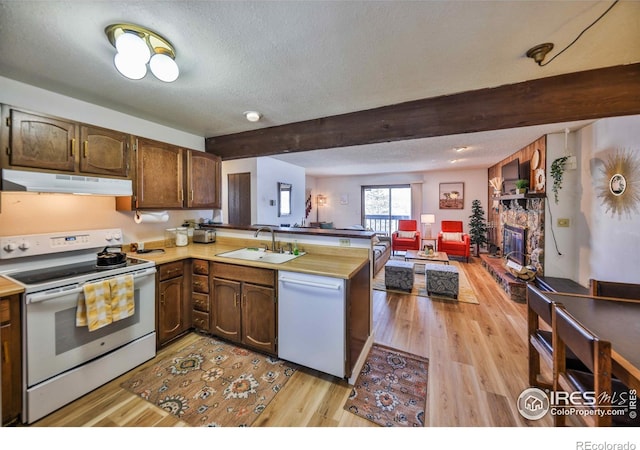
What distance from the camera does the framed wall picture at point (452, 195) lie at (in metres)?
6.71

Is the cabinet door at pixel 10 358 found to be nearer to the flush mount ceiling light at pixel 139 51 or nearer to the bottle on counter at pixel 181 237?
the bottle on counter at pixel 181 237

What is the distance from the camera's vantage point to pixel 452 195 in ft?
22.3

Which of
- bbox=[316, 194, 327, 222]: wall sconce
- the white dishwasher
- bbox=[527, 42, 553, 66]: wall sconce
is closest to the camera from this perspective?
bbox=[527, 42, 553, 66]: wall sconce

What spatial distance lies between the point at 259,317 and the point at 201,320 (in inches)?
30.4

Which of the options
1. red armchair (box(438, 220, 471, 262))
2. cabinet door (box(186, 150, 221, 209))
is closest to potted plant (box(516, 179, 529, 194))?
red armchair (box(438, 220, 471, 262))

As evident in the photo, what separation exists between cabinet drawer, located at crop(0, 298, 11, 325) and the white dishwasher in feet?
5.23

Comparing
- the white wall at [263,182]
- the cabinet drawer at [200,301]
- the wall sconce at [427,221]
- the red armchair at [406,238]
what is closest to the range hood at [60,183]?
the cabinet drawer at [200,301]

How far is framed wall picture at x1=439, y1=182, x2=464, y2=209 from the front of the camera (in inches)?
264

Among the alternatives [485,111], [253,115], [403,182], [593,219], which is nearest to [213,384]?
[253,115]

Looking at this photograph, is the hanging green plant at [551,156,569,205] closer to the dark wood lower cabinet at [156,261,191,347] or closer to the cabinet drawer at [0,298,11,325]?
the dark wood lower cabinet at [156,261,191,347]

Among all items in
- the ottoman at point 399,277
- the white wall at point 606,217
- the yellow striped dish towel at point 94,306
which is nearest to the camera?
the yellow striped dish towel at point 94,306

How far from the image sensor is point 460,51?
55.9 inches

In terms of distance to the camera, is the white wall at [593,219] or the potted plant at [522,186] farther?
the potted plant at [522,186]

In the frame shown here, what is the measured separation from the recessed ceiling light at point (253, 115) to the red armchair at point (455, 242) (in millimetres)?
5254
